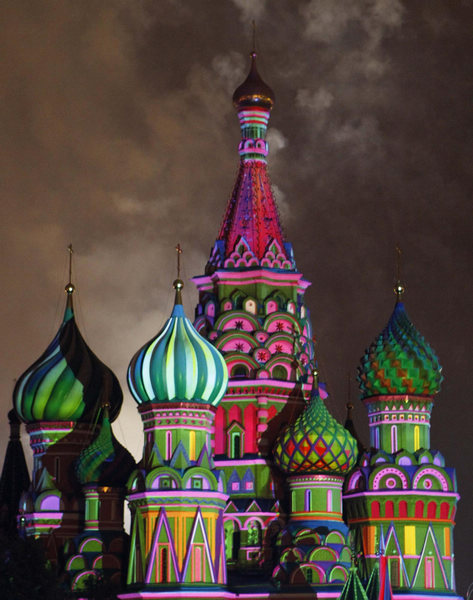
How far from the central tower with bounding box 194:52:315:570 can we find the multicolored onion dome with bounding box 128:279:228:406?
224 cm

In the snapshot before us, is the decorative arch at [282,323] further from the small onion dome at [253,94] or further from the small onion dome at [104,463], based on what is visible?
the small onion dome at [253,94]

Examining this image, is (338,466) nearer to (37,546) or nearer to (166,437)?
(166,437)

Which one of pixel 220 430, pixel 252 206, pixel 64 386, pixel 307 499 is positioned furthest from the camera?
pixel 252 206

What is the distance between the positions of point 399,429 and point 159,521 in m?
6.76

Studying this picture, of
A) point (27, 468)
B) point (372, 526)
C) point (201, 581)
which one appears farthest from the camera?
point (27, 468)

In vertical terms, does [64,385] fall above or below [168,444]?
above

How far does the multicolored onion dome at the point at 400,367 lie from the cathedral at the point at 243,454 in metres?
0.04

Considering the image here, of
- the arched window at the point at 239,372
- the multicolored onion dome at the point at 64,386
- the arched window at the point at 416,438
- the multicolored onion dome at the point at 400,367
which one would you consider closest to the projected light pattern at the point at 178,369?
the arched window at the point at 239,372

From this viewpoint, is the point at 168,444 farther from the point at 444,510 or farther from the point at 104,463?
the point at 444,510

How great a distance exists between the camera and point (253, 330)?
150ft

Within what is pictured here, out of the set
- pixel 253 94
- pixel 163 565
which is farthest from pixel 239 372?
pixel 253 94

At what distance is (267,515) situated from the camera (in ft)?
144

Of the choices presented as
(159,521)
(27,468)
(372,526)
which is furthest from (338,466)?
(27,468)

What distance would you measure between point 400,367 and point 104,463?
6.91m
